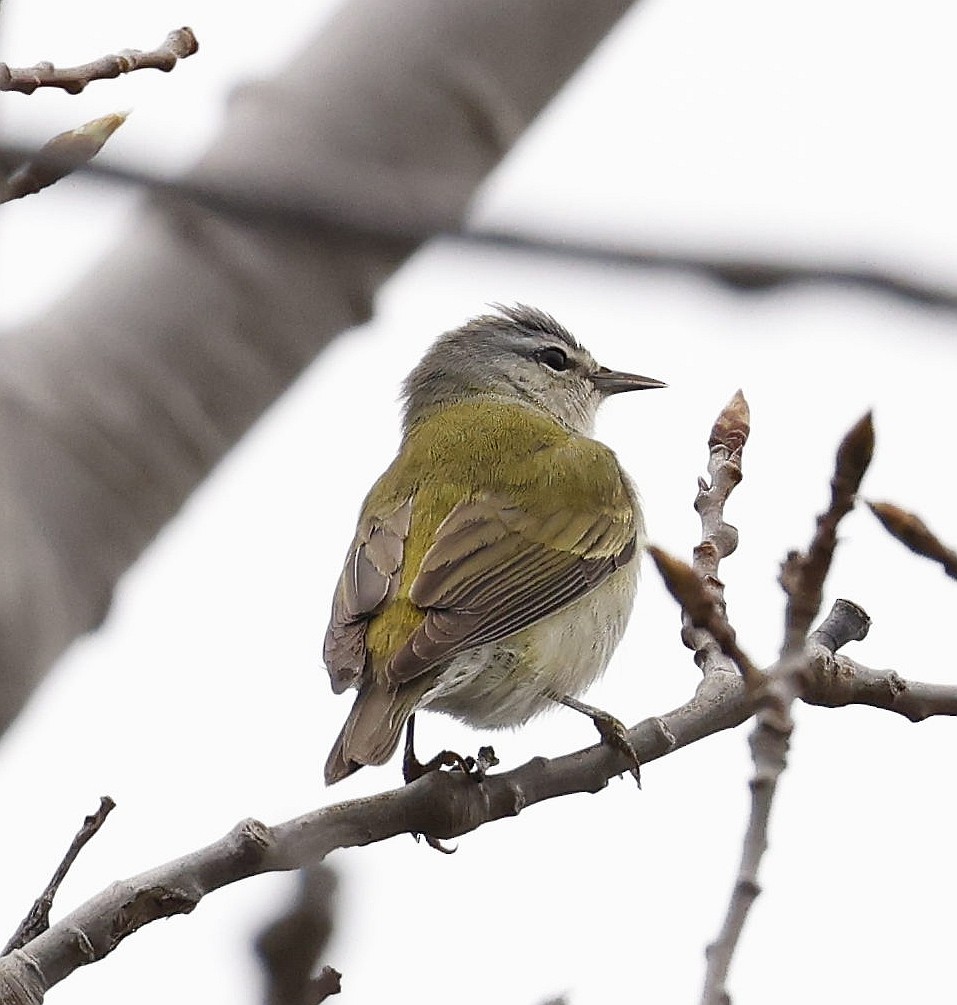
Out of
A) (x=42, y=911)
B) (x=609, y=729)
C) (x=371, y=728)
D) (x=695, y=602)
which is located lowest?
(x=609, y=729)

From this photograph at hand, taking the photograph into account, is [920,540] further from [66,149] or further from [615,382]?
[615,382]

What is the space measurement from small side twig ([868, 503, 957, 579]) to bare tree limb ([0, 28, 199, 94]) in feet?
5.49

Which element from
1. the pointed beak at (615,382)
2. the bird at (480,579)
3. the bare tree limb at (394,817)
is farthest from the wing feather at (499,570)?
the pointed beak at (615,382)

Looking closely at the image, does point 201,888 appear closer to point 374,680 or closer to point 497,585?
point 374,680

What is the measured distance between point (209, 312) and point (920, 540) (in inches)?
49.8

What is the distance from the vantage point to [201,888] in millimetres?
3049

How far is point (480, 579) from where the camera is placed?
509 cm

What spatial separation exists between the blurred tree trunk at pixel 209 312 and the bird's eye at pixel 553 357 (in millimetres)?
4246

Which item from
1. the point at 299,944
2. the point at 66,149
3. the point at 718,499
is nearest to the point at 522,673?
the point at 718,499

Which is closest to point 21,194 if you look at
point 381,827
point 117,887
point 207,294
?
point 207,294

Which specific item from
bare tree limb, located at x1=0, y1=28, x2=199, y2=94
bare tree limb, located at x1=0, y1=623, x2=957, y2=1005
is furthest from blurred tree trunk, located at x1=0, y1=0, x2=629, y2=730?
bare tree limb, located at x1=0, y1=623, x2=957, y2=1005

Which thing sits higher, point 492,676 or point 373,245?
point 373,245

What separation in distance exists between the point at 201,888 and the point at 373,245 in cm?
176

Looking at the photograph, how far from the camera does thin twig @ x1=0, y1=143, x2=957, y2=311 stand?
4.98 ft
